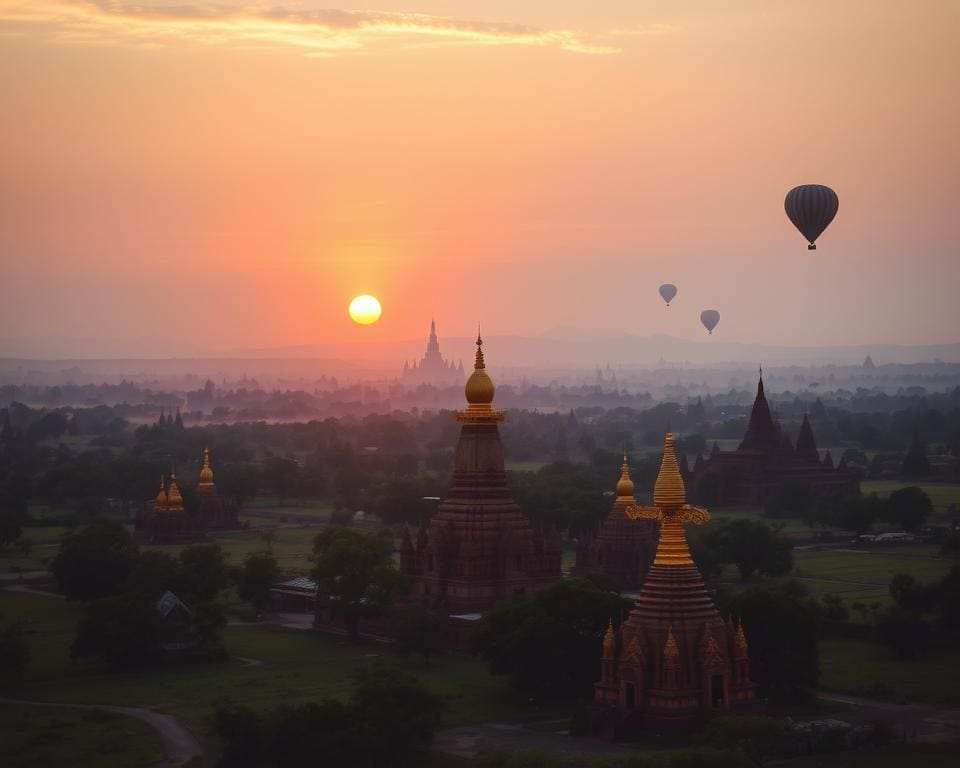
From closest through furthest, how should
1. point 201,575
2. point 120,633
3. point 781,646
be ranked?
point 781,646 < point 120,633 < point 201,575

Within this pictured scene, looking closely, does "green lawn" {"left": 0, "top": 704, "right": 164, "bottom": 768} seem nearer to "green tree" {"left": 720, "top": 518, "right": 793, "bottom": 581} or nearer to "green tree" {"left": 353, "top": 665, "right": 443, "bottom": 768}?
"green tree" {"left": 353, "top": 665, "right": 443, "bottom": 768}

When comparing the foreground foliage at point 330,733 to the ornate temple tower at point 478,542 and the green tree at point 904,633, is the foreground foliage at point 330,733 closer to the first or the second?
the ornate temple tower at point 478,542

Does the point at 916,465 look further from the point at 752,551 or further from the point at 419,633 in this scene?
the point at 419,633

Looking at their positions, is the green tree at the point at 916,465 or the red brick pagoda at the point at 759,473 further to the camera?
the green tree at the point at 916,465

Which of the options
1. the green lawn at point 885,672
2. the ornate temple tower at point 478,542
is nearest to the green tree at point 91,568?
the ornate temple tower at point 478,542

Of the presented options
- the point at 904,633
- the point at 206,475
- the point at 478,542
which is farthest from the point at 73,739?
the point at 206,475
